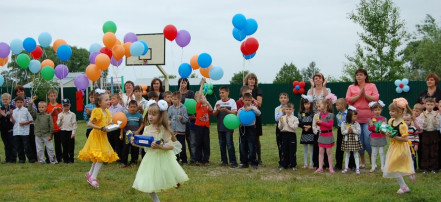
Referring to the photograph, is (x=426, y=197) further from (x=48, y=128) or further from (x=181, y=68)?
(x=48, y=128)

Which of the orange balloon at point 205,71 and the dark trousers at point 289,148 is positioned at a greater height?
the orange balloon at point 205,71

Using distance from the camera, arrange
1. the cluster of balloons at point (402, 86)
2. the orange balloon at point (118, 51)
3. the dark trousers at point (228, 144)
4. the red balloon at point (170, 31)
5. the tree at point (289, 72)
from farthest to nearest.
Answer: the tree at point (289, 72), the cluster of balloons at point (402, 86), the red balloon at point (170, 31), the orange balloon at point (118, 51), the dark trousers at point (228, 144)

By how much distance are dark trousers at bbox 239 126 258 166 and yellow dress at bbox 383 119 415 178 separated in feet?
9.86

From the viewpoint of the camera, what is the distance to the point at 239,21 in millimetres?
9141

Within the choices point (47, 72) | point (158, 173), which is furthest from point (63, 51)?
point (158, 173)

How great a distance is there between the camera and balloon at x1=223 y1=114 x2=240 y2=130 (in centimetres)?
851

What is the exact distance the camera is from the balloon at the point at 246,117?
28.0 ft

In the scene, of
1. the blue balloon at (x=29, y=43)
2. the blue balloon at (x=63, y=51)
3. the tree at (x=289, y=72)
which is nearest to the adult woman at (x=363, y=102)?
the blue balloon at (x=63, y=51)

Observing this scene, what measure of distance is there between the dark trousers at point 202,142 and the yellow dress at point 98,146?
226 centimetres

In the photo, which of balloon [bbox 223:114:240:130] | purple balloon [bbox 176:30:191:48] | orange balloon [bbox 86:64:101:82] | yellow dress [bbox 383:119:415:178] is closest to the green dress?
balloon [bbox 223:114:240:130]

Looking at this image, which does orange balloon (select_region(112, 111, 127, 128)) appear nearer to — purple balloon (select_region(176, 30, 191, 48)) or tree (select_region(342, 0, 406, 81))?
purple balloon (select_region(176, 30, 191, 48))

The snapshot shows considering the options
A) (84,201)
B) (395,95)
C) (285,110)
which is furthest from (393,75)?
(84,201)

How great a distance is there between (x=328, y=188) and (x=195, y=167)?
10.8 feet

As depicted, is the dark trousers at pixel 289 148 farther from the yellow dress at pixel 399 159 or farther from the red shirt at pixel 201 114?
the yellow dress at pixel 399 159
